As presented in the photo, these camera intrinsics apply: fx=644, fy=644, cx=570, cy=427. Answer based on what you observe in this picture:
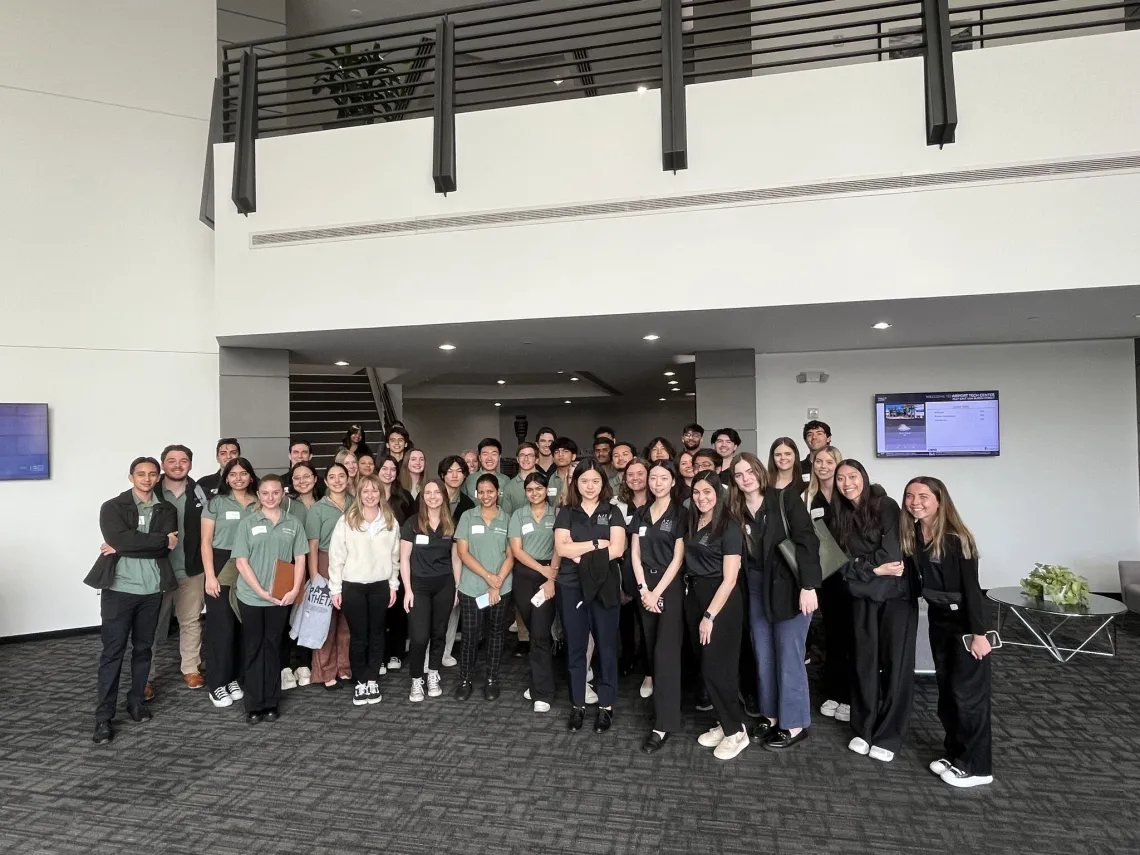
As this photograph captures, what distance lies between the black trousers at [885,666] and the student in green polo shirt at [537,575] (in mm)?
1783

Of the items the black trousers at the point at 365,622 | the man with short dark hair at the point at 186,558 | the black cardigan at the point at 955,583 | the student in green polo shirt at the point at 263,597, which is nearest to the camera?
the black cardigan at the point at 955,583

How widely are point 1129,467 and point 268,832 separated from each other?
842 centimetres

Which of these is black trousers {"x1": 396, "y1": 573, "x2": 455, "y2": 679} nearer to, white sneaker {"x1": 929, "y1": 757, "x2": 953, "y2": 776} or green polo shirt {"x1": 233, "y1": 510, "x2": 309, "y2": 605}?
green polo shirt {"x1": 233, "y1": 510, "x2": 309, "y2": 605}

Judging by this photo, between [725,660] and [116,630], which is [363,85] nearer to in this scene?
[116,630]

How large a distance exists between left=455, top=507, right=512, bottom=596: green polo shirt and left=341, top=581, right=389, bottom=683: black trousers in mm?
552

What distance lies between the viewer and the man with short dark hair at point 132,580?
3.75 meters

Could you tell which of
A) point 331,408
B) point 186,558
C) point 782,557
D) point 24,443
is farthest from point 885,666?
point 331,408

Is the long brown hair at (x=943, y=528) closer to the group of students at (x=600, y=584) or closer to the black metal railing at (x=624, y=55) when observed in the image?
the group of students at (x=600, y=584)

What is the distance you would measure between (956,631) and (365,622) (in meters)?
3.42

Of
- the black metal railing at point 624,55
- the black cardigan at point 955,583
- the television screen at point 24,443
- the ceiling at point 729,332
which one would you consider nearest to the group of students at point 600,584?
the black cardigan at point 955,583

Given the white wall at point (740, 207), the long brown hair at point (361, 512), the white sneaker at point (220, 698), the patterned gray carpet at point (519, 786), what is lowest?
the patterned gray carpet at point (519, 786)

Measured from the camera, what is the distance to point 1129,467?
270 inches

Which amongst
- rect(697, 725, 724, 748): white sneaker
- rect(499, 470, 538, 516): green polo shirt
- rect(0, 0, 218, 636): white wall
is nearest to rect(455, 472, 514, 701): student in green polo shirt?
rect(499, 470, 538, 516): green polo shirt

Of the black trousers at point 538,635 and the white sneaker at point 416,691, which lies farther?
the white sneaker at point 416,691
